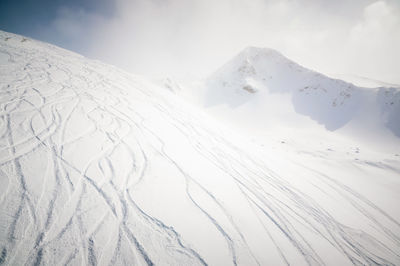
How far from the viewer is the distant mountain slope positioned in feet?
51.4

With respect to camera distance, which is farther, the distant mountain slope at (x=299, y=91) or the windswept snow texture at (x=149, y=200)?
the distant mountain slope at (x=299, y=91)

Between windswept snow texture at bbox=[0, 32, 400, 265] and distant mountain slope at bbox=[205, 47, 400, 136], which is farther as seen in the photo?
distant mountain slope at bbox=[205, 47, 400, 136]

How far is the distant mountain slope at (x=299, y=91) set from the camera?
15.7 metres

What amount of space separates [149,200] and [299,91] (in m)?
24.3

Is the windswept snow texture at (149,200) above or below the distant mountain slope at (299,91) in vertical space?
below

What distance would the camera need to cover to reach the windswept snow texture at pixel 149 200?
170 centimetres

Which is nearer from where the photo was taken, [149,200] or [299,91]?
[149,200]

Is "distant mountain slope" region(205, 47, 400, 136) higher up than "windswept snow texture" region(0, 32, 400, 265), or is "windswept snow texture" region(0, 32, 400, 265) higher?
"distant mountain slope" region(205, 47, 400, 136)

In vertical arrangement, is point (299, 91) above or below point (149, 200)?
above

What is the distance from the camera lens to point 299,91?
65.4 ft

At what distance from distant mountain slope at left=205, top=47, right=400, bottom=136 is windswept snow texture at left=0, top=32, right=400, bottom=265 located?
15283 mm

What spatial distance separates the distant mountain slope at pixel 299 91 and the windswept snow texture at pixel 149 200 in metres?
15.3

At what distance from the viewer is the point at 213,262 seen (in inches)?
71.5

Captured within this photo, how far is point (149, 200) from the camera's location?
2.28 metres
